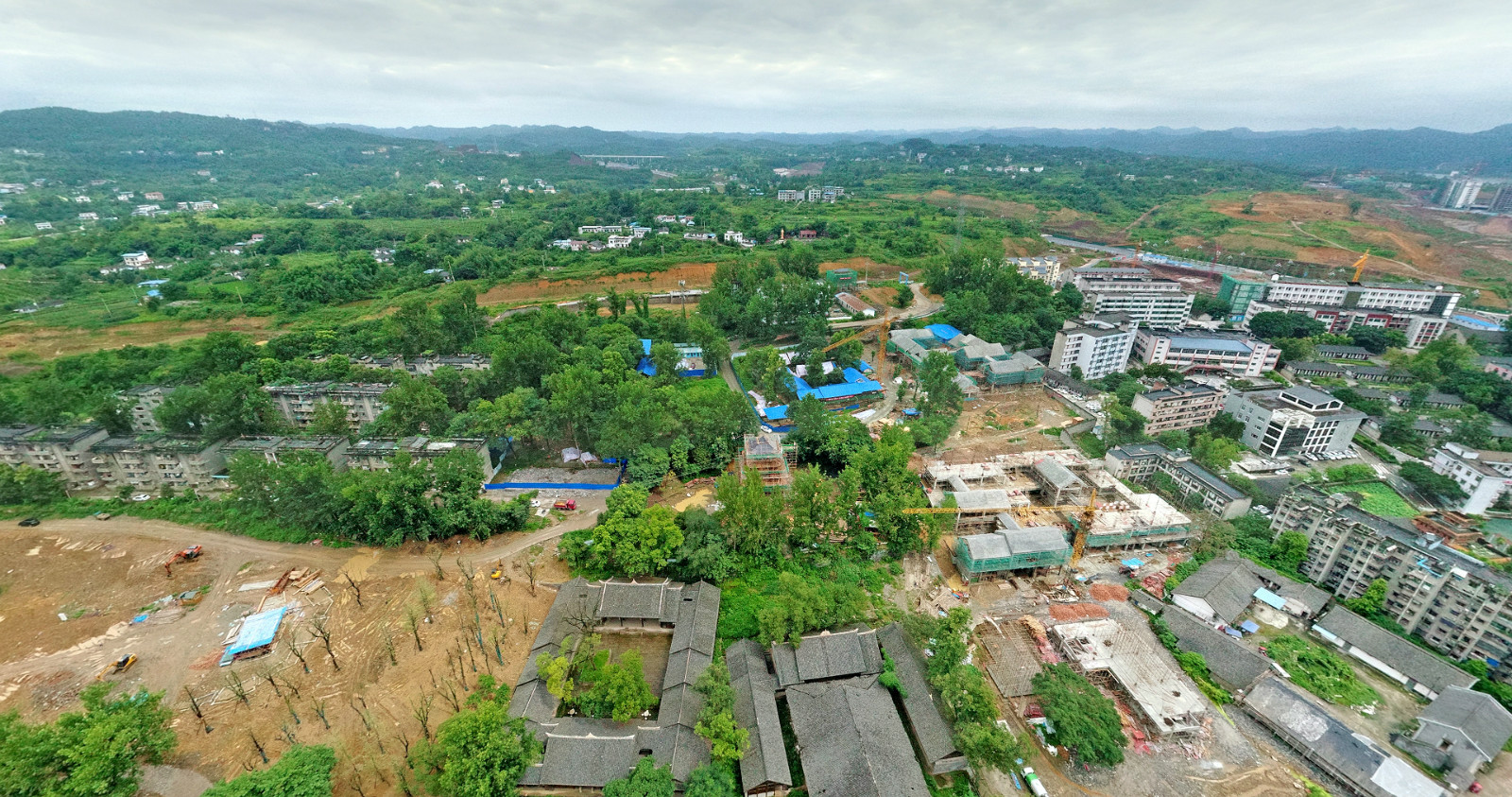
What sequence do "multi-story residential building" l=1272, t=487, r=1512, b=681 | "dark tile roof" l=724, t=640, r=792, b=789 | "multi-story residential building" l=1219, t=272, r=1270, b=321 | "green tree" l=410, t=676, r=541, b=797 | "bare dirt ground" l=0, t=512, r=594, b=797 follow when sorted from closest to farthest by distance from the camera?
1. "green tree" l=410, t=676, r=541, b=797
2. "dark tile roof" l=724, t=640, r=792, b=789
3. "bare dirt ground" l=0, t=512, r=594, b=797
4. "multi-story residential building" l=1272, t=487, r=1512, b=681
5. "multi-story residential building" l=1219, t=272, r=1270, b=321

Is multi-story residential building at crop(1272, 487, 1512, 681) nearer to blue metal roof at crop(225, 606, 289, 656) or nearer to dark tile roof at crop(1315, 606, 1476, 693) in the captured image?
dark tile roof at crop(1315, 606, 1476, 693)

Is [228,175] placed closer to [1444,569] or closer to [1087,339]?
[1087,339]

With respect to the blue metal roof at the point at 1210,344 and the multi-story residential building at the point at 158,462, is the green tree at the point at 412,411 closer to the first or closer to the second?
the multi-story residential building at the point at 158,462

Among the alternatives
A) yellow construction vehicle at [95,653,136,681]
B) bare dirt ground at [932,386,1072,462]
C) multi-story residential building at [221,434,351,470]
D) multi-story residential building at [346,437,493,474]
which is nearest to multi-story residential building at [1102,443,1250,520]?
bare dirt ground at [932,386,1072,462]

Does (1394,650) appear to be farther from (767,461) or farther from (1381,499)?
(767,461)

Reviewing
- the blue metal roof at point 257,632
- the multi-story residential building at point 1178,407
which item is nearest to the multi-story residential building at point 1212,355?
the multi-story residential building at point 1178,407
